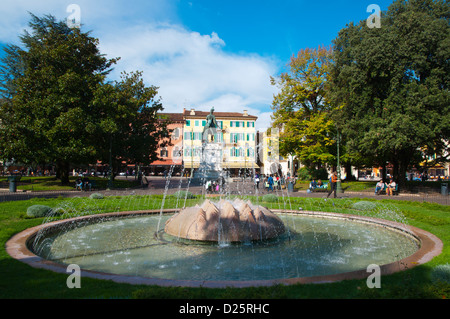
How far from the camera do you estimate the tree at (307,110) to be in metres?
33.4

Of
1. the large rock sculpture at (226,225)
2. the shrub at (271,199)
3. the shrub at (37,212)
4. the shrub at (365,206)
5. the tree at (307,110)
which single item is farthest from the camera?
the tree at (307,110)

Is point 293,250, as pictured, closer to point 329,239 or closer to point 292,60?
point 329,239

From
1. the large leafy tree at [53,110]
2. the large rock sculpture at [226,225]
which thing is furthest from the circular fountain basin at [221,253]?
the large leafy tree at [53,110]

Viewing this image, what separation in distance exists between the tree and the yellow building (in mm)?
25929

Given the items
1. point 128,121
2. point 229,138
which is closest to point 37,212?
point 128,121

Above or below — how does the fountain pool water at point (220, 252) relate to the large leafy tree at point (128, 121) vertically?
below

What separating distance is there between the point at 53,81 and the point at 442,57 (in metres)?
31.5

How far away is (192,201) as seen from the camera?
1820cm

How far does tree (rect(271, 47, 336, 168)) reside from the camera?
110 feet

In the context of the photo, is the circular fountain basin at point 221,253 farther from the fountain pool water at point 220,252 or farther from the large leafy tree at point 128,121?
the large leafy tree at point 128,121

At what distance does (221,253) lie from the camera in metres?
7.56

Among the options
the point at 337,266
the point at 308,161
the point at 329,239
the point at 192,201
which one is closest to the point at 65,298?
the point at 337,266

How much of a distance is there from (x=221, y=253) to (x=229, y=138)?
57483 mm

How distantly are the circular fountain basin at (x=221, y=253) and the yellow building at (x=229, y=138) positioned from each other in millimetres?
50626
